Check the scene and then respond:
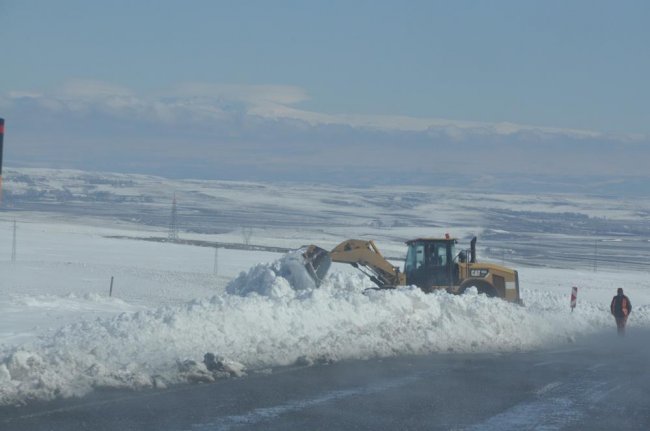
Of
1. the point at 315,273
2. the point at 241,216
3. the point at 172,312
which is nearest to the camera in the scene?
the point at 172,312

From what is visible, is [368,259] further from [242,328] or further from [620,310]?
[242,328]

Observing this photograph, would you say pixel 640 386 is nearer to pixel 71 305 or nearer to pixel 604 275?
pixel 71 305

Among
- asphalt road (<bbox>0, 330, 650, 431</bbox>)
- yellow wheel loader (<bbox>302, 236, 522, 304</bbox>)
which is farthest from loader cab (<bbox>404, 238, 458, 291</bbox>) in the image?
asphalt road (<bbox>0, 330, 650, 431</bbox>)

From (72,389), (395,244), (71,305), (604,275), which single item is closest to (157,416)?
(72,389)

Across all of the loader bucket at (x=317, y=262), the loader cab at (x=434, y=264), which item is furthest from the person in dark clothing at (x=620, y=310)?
the loader bucket at (x=317, y=262)

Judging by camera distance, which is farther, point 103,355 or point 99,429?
point 103,355

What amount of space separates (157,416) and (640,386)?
6.70 meters

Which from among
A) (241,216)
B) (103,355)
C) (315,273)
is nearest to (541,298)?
(315,273)

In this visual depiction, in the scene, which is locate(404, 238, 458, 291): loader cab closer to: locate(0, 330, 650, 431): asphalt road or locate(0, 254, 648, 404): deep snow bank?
locate(0, 254, 648, 404): deep snow bank

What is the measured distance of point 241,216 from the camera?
11238 centimetres

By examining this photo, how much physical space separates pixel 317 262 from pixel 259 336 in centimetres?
1011

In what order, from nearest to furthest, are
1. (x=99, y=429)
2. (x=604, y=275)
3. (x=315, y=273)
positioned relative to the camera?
(x=99, y=429) < (x=315, y=273) < (x=604, y=275)

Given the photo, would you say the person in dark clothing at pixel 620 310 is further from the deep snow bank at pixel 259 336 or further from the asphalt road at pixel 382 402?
the asphalt road at pixel 382 402

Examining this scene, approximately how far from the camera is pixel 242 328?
51.8ft
